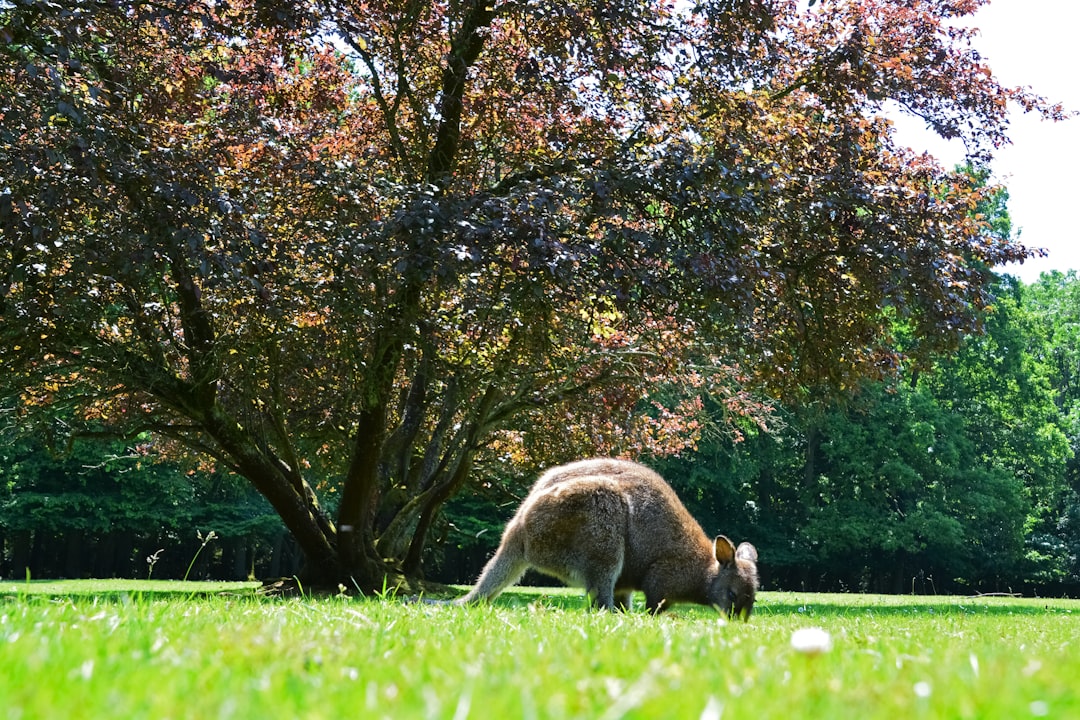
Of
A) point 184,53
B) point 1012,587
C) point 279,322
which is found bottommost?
point 1012,587

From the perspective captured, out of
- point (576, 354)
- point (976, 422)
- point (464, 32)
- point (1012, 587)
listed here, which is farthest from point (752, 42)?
point (1012, 587)

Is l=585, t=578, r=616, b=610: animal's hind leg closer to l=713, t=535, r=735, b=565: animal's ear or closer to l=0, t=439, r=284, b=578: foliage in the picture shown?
l=713, t=535, r=735, b=565: animal's ear

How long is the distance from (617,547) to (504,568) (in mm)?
1003

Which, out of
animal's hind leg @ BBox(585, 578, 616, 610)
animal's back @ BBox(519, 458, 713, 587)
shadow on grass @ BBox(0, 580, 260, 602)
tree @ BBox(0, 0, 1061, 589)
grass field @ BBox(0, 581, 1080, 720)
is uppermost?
tree @ BBox(0, 0, 1061, 589)

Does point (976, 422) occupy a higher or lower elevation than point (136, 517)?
higher

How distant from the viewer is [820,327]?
1611cm

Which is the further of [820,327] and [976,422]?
[976,422]

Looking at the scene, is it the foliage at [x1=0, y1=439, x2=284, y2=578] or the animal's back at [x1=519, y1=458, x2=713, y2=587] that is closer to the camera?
the animal's back at [x1=519, y1=458, x2=713, y2=587]

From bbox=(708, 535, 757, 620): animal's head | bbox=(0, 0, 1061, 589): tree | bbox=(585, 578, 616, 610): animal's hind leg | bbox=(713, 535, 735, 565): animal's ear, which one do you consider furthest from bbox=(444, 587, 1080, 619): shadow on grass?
bbox=(0, 0, 1061, 589): tree

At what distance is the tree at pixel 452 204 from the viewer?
39.0 feet

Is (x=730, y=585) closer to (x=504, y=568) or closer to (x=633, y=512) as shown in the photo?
(x=633, y=512)

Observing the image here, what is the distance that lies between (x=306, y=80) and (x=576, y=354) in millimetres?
6211

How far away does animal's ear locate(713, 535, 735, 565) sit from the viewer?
30.8ft

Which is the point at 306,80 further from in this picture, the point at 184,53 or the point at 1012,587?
the point at 1012,587
